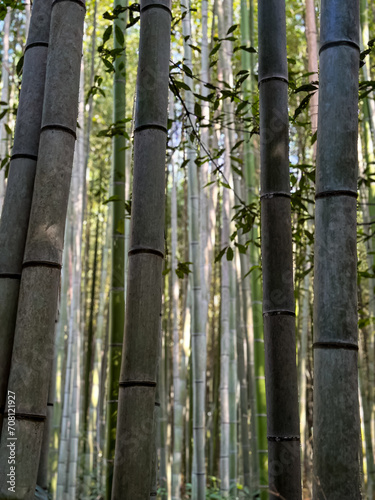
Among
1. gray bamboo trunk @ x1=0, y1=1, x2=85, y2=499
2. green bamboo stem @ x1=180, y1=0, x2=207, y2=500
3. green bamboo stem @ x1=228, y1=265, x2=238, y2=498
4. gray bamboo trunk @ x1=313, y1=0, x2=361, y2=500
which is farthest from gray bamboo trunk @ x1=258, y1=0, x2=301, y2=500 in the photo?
green bamboo stem @ x1=228, y1=265, x2=238, y2=498

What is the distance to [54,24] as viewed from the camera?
4.40 ft

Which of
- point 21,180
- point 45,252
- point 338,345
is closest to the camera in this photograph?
point 338,345

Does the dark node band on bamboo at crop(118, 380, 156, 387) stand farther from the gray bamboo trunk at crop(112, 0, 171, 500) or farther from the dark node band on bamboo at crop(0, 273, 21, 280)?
the dark node band on bamboo at crop(0, 273, 21, 280)

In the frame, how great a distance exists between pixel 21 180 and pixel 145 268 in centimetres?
33

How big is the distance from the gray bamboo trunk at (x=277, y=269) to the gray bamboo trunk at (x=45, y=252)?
46 cm

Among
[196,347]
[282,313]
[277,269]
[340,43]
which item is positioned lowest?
[282,313]

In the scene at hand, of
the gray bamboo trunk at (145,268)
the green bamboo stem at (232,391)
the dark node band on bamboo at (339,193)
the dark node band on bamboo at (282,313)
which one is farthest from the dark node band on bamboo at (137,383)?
the green bamboo stem at (232,391)

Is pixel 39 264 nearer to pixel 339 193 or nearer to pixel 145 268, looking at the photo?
pixel 145 268

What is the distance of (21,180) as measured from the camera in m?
1.31

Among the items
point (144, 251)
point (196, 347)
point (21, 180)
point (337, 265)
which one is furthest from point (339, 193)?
point (196, 347)

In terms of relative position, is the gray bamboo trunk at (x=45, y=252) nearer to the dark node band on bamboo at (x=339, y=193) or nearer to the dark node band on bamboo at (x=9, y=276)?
the dark node band on bamboo at (x=9, y=276)

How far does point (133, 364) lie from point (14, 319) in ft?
0.87

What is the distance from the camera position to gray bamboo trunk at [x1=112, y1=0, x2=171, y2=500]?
1.13 metres

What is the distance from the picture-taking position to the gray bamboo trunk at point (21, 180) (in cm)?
123
